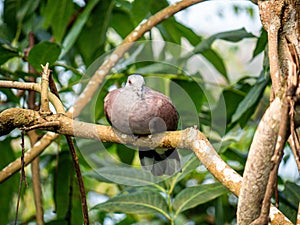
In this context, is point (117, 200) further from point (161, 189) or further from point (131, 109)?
point (131, 109)

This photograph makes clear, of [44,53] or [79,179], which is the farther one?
[44,53]

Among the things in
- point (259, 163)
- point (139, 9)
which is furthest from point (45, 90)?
point (139, 9)

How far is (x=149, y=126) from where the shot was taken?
0.90 m

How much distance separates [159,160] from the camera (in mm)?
1001

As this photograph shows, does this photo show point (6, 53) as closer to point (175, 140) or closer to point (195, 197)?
point (195, 197)

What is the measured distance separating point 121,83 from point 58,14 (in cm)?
26

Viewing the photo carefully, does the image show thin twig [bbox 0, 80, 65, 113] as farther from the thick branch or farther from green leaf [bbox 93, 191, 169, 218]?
green leaf [bbox 93, 191, 169, 218]

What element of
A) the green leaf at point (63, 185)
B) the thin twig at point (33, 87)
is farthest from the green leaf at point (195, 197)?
the thin twig at point (33, 87)

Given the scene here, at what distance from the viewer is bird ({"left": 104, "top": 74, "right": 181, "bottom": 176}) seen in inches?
35.9

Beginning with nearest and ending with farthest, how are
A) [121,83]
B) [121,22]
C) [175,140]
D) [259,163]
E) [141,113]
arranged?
[259,163] < [175,140] < [141,113] < [121,83] < [121,22]

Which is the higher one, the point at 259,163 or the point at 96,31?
the point at 96,31

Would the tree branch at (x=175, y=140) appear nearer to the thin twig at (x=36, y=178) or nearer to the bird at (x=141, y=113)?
the bird at (x=141, y=113)

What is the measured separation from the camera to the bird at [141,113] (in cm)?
91

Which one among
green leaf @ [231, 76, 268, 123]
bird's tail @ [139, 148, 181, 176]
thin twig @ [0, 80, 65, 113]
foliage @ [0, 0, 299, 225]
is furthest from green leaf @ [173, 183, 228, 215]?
thin twig @ [0, 80, 65, 113]
